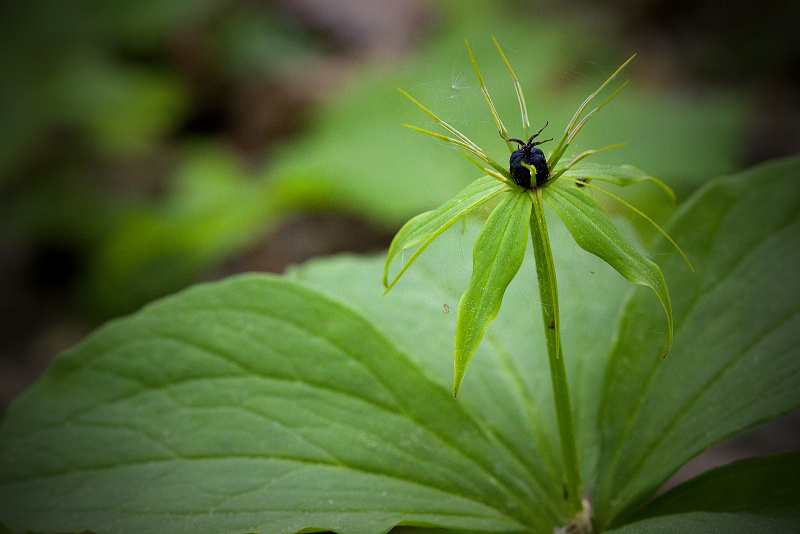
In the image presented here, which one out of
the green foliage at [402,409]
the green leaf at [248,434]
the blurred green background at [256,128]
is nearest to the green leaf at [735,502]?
the green foliage at [402,409]

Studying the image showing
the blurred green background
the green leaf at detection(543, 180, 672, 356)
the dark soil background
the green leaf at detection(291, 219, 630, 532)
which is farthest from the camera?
the dark soil background

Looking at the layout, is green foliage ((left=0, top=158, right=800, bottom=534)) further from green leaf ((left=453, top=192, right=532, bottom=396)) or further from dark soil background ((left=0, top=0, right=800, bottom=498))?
dark soil background ((left=0, top=0, right=800, bottom=498))

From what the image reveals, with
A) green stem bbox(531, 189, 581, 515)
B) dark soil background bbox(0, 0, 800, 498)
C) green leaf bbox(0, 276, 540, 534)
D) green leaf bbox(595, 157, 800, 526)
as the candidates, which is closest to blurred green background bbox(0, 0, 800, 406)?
dark soil background bbox(0, 0, 800, 498)

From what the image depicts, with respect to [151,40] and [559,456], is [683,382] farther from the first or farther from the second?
[151,40]

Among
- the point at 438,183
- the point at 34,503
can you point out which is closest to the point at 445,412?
the point at 34,503

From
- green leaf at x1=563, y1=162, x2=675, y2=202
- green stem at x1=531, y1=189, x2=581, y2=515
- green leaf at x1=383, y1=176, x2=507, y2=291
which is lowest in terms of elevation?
green stem at x1=531, y1=189, x2=581, y2=515

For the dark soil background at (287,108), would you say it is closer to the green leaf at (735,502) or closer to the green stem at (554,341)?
the green leaf at (735,502)

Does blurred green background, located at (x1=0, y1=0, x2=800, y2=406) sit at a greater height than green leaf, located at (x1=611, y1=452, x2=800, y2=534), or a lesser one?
greater
